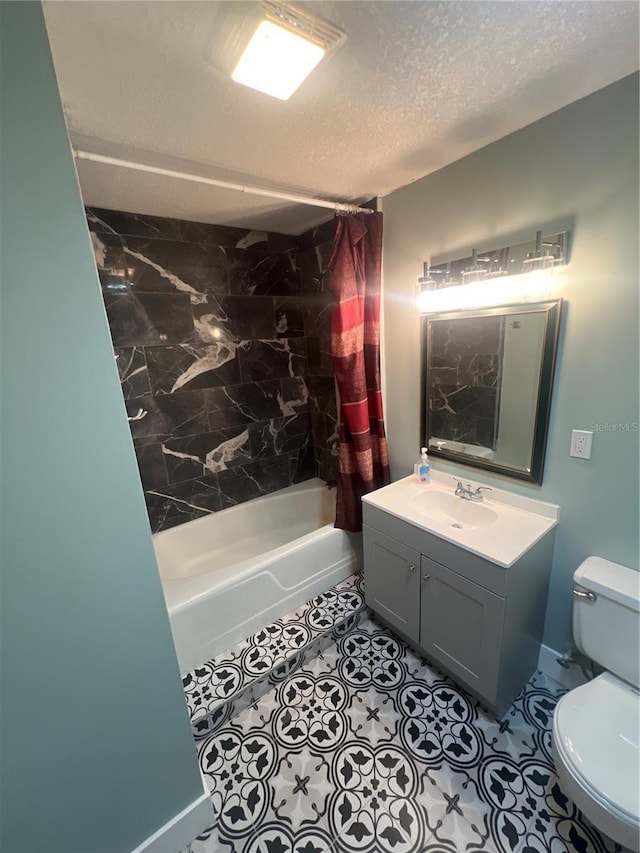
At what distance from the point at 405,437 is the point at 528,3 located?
1.68 m

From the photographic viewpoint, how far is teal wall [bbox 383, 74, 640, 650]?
1.16m

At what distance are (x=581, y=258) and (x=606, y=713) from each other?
5.13 feet

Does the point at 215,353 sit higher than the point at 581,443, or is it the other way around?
the point at 215,353

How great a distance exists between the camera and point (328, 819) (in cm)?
121

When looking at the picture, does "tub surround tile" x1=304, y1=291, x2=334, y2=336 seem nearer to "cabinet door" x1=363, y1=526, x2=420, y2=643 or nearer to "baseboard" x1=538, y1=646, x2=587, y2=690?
"cabinet door" x1=363, y1=526, x2=420, y2=643

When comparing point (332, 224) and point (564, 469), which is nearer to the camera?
point (564, 469)

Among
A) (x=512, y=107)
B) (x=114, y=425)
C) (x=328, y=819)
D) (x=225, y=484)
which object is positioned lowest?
(x=328, y=819)

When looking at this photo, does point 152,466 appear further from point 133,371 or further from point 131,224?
point 131,224

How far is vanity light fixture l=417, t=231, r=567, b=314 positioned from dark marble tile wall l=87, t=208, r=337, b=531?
0.92m

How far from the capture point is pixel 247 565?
1.82 metres

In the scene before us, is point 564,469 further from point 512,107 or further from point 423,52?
point 423,52

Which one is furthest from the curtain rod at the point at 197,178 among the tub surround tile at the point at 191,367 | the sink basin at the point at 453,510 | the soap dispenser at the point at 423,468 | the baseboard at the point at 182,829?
the baseboard at the point at 182,829

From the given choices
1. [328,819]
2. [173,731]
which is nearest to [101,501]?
[173,731]

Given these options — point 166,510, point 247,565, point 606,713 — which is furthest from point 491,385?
point 166,510
